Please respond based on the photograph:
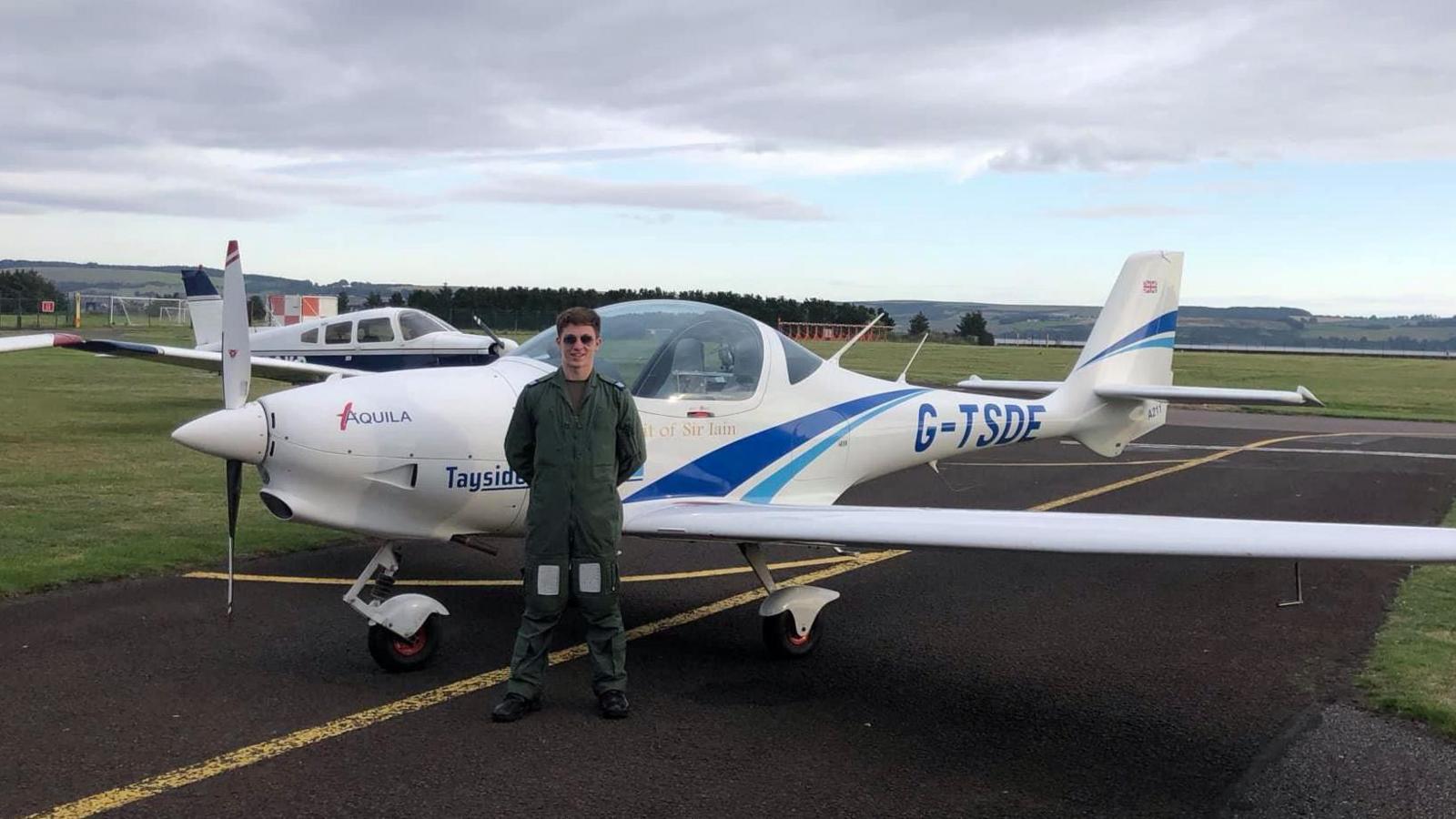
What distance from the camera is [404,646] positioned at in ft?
18.5

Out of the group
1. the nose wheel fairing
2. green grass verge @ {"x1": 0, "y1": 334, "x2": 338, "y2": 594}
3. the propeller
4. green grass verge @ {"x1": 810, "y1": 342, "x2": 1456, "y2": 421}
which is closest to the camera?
the nose wheel fairing

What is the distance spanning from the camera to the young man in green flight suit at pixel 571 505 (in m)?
4.99

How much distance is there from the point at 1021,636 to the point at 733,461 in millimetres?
1969

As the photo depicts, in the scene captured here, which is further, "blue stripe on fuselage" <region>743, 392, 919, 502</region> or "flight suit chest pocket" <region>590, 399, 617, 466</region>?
"blue stripe on fuselage" <region>743, 392, 919, 502</region>

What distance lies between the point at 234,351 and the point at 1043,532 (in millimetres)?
3997

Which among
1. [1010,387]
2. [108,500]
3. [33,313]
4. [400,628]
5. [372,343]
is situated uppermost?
[33,313]

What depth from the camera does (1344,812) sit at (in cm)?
423

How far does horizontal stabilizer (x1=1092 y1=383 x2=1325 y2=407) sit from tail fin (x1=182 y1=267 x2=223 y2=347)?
16751 millimetres

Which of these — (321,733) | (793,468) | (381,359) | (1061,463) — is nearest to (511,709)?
(321,733)

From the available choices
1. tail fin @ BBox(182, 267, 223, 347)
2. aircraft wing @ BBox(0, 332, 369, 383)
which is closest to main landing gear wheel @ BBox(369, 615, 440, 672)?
aircraft wing @ BBox(0, 332, 369, 383)

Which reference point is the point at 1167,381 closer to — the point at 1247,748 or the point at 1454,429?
the point at 1247,748

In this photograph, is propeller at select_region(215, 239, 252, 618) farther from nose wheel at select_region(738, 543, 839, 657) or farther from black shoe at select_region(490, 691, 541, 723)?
nose wheel at select_region(738, 543, 839, 657)

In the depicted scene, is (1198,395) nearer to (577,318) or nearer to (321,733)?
(577,318)

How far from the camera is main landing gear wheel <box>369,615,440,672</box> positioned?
5.55m
